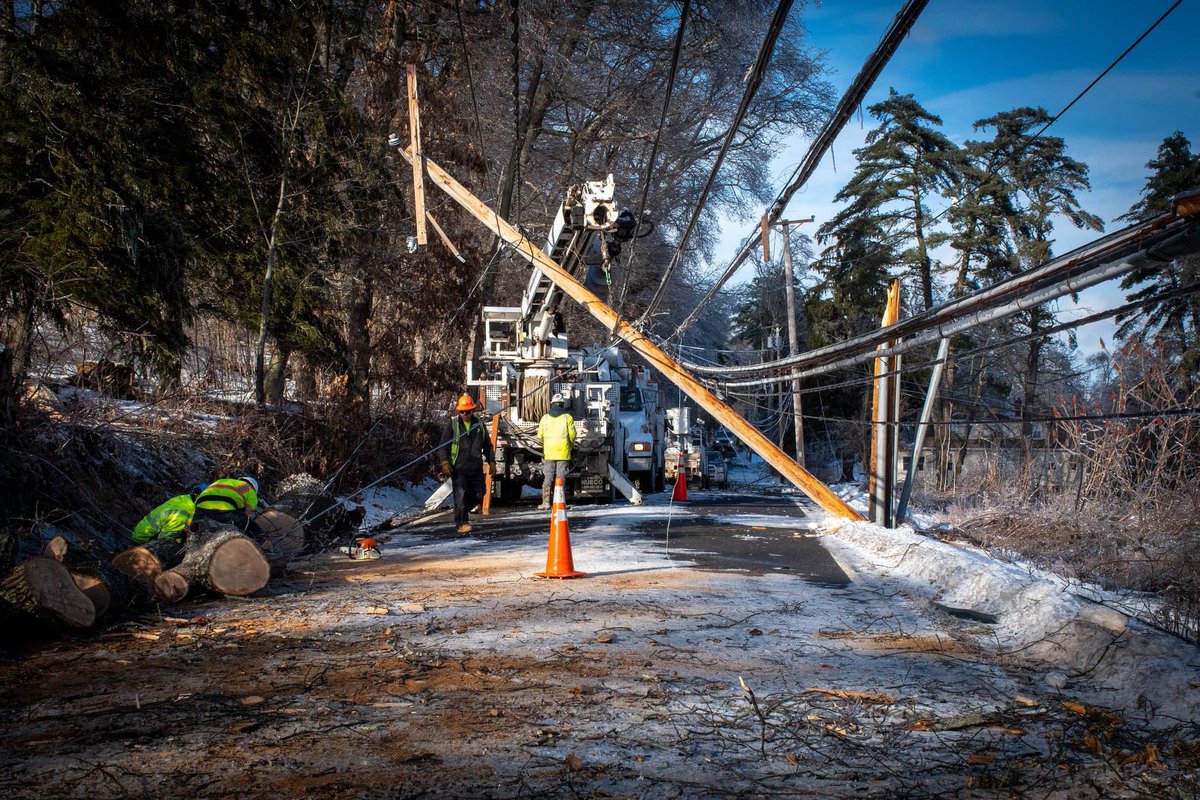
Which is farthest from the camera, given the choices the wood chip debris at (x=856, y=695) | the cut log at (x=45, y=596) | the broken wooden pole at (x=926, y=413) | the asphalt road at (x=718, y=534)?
the broken wooden pole at (x=926, y=413)

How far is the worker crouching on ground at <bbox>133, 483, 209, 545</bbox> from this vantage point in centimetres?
821

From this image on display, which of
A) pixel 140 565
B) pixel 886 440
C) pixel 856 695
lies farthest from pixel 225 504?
pixel 886 440

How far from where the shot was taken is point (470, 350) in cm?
2533

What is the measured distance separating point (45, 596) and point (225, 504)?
2.72 metres

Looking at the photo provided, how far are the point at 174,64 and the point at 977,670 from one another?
51.9 ft

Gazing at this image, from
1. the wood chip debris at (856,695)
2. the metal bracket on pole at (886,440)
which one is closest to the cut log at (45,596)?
the wood chip debris at (856,695)

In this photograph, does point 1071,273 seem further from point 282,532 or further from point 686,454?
point 686,454

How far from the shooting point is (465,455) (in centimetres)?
1353

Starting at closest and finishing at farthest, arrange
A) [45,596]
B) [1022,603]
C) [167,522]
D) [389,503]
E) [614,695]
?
1. [614,695]
2. [45,596]
3. [1022,603]
4. [167,522]
5. [389,503]

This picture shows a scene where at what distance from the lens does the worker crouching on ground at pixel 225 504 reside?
851 cm

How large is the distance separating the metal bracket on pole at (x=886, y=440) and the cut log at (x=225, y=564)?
7.89 metres

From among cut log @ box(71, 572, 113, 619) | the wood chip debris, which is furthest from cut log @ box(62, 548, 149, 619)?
the wood chip debris

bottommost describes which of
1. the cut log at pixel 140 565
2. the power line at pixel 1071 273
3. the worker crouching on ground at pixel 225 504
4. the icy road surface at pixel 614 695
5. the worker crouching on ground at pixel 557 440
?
the icy road surface at pixel 614 695

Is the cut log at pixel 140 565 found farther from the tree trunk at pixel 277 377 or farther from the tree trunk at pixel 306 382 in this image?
the tree trunk at pixel 306 382
